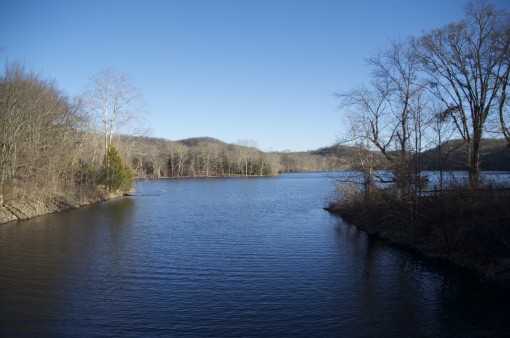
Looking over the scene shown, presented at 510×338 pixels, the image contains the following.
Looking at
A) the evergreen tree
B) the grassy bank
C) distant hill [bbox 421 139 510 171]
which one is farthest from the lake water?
the evergreen tree

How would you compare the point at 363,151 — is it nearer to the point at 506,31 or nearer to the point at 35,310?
the point at 506,31

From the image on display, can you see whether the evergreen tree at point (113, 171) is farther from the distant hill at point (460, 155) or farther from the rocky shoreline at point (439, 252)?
the distant hill at point (460, 155)

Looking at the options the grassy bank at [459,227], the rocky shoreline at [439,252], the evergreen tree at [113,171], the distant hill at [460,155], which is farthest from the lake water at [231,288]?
the evergreen tree at [113,171]

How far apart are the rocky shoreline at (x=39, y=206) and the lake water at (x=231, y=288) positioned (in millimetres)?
5917

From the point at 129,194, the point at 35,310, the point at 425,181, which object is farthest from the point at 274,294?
the point at 129,194

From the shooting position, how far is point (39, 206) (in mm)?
31031

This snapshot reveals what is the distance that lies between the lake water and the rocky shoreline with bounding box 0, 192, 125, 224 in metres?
5.92

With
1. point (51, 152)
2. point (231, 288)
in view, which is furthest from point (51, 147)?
point (231, 288)

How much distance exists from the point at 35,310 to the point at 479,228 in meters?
16.5

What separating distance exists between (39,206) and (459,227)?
3068 cm

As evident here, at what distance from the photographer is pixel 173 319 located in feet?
33.3

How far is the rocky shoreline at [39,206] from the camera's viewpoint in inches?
1080

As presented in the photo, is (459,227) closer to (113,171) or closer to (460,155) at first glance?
(460,155)

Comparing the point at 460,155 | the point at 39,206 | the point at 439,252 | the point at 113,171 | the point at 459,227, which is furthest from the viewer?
the point at 113,171
